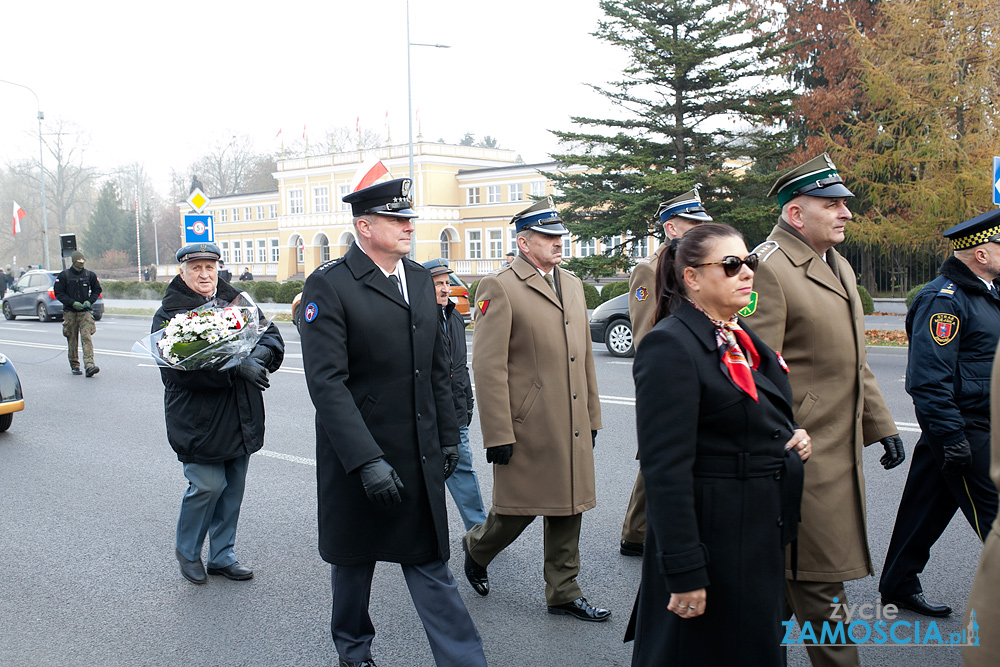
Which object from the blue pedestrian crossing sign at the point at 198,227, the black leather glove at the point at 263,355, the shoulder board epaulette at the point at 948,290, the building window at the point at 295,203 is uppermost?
the building window at the point at 295,203

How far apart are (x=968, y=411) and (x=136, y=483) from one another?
6.32m

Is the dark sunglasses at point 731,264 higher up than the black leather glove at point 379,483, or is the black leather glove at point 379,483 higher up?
the dark sunglasses at point 731,264

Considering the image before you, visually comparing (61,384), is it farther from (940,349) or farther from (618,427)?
(940,349)

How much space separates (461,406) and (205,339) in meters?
1.73

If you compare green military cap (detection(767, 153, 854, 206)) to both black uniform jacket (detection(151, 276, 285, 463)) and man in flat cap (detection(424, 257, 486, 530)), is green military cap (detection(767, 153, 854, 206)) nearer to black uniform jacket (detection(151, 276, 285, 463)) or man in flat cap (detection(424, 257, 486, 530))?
man in flat cap (detection(424, 257, 486, 530))

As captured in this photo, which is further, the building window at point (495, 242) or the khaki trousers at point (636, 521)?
the building window at point (495, 242)

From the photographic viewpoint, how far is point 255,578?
4926 millimetres

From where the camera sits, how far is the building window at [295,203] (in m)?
66.1

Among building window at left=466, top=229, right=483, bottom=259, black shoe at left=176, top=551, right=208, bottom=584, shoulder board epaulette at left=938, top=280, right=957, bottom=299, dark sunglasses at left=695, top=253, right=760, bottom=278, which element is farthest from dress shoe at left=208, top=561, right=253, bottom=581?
building window at left=466, top=229, right=483, bottom=259

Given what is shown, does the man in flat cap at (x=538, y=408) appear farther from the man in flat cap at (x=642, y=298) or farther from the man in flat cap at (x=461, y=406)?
the man in flat cap at (x=461, y=406)

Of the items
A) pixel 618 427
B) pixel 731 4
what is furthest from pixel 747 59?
pixel 618 427

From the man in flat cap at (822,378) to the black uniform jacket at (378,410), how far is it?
4.67 ft

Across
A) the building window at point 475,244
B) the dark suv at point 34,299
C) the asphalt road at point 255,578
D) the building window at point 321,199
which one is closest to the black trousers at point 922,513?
the asphalt road at point 255,578

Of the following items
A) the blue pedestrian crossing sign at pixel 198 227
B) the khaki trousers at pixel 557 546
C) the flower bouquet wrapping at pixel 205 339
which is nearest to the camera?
the khaki trousers at pixel 557 546
